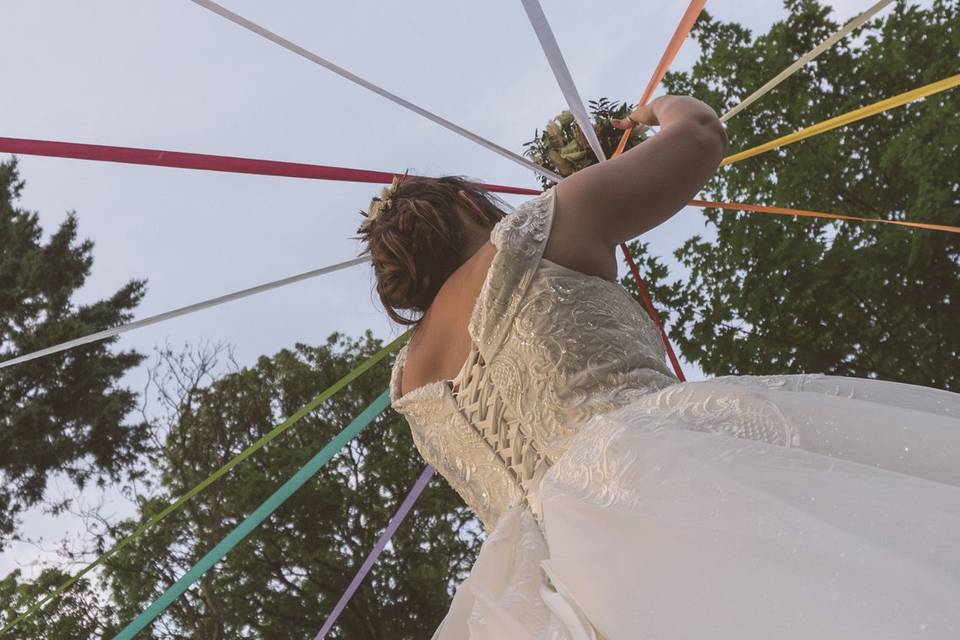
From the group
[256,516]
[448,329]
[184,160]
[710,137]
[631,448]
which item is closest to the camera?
[631,448]

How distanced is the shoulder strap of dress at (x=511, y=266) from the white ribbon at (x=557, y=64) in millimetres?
718

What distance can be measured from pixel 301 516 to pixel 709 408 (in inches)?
545

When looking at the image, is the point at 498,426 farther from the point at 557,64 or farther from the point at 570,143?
the point at 570,143

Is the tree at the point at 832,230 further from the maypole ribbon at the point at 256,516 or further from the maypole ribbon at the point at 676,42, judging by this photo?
the maypole ribbon at the point at 256,516

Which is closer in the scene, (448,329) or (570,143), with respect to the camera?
(448,329)

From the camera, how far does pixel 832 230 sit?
29.4 feet

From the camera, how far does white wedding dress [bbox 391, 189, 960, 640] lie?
3.45ft

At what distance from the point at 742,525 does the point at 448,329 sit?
1013mm

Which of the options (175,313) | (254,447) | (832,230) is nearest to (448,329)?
(175,313)

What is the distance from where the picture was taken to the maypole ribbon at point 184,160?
7.81ft

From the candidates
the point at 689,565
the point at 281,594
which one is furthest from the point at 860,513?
the point at 281,594

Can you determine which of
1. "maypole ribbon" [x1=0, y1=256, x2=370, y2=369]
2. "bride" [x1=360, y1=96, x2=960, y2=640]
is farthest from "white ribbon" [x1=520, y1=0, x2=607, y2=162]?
"maypole ribbon" [x1=0, y1=256, x2=370, y2=369]

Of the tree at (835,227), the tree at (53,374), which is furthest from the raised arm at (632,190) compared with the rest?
the tree at (53,374)

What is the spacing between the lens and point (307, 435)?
1543 centimetres
